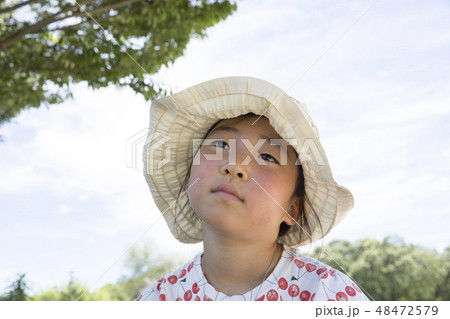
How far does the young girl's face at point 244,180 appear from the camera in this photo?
155 centimetres

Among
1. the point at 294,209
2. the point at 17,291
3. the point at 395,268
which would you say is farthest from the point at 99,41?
the point at 395,268

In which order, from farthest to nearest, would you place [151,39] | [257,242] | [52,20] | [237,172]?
[151,39] < [52,20] < [257,242] < [237,172]

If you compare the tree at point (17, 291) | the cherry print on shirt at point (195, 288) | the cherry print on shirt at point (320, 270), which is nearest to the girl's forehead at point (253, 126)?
the cherry print on shirt at point (320, 270)

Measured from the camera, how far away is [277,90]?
1616 millimetres

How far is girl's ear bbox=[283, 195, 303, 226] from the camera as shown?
72.9 inches

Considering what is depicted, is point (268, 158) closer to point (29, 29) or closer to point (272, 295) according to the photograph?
point (272, 295)

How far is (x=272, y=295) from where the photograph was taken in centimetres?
164

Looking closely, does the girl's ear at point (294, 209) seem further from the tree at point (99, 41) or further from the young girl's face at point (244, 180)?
the tree at point (99, 41)

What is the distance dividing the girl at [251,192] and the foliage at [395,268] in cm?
740
